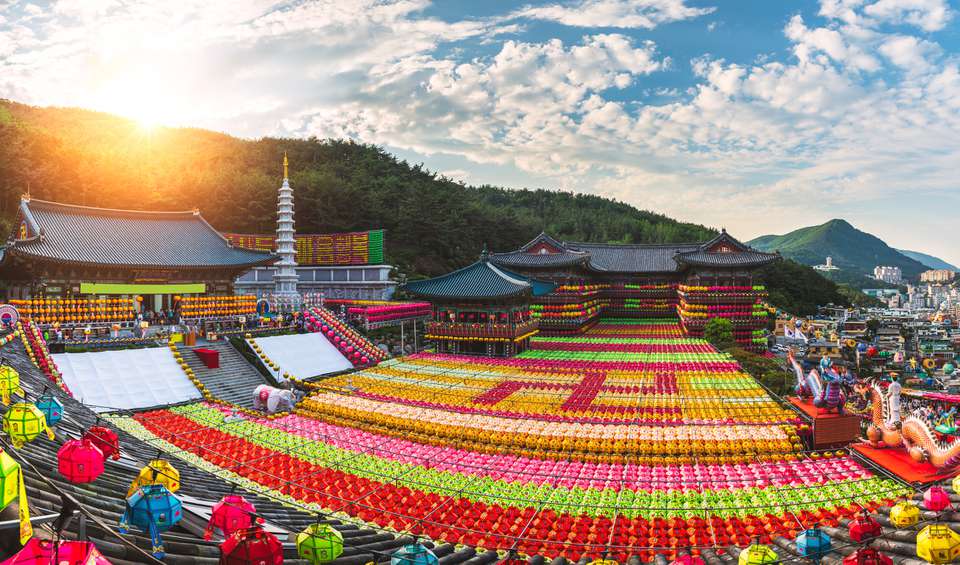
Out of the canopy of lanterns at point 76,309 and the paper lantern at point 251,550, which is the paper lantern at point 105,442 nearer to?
the paper lantern at point 251,550

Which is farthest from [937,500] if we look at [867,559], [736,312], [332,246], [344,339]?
[332,246]

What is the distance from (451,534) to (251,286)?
122ft

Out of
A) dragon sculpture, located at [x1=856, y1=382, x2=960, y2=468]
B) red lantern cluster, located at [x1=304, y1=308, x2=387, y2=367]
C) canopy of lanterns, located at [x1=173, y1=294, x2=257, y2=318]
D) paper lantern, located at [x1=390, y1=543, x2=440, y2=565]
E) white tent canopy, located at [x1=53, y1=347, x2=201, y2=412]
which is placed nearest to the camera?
paper lantern, located at [x1=390, y1=543, x2=440, y2=565]

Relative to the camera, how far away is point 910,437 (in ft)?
40.5

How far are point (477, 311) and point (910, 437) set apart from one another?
65.2 ft

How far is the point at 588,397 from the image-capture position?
19.6 meters

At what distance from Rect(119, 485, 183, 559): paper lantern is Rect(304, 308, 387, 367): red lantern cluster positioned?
21.5 m

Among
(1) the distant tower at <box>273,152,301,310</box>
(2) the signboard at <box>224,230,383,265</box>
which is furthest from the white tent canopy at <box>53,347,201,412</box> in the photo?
(2) the signboard at <box>224,230,383,265</box>

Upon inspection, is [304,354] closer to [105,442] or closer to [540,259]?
[105,442]

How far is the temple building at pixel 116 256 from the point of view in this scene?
24359mm

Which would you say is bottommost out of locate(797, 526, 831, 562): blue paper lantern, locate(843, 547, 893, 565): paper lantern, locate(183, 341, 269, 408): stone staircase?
locate(183, 341, 269, 408): stone staircase

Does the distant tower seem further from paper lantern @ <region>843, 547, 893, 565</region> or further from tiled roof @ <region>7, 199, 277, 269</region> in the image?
paper lantern @ <region>843, 547, 893, 565</region>

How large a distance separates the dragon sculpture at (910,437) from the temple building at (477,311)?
16683 mm

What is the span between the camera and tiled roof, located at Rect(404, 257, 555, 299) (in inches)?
1109
